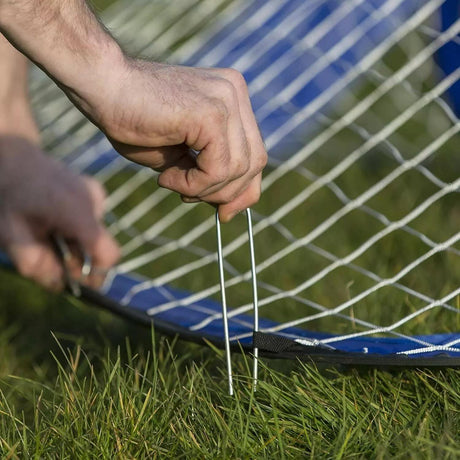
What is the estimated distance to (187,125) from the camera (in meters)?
1.24

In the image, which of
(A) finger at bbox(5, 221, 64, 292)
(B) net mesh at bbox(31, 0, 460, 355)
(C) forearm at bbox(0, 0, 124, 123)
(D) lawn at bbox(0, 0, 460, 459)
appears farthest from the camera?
(B) net mesh at bbox(31, 0, 460, 355)

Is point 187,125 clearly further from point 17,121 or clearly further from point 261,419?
point 17,121

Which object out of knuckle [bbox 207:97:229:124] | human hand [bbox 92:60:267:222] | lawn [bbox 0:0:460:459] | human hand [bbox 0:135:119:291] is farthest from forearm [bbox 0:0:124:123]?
human hand [bbox 0:135:119:291]

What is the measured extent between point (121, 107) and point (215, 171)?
0.15m

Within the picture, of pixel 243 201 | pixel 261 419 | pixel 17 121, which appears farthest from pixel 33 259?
pixel 261 419

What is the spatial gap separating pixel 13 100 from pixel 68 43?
0.94m

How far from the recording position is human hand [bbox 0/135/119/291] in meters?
1.96

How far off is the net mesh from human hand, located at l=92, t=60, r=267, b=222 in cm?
72

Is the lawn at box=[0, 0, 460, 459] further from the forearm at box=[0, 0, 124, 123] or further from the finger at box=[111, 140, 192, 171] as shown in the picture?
the forearm at box=[0, 0, 124, 123]

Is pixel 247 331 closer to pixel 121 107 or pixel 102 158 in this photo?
pixel 121 107

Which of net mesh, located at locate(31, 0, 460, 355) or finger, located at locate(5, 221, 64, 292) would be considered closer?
finger, located at locate(5, 221, 64, 292)

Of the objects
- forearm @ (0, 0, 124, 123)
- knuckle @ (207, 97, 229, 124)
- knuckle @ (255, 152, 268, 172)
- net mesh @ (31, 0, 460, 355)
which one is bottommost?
net mesh @ (31, 0, 460, 355)

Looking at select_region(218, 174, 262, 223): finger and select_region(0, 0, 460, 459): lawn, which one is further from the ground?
select_region(218, 174, 262, 223): finger

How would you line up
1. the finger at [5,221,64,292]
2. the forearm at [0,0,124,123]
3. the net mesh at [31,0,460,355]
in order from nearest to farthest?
the forearm at [0,0,124,123] → the finger at [5,221,64,292] → the net mesh at [31,0,460,355]
